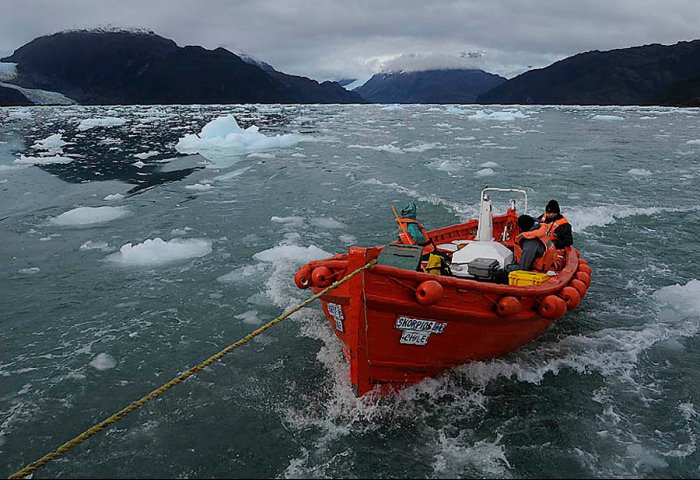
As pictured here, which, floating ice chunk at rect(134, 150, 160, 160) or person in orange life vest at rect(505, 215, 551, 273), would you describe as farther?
floating ice chunk at rect(134, 150, 160, 160)

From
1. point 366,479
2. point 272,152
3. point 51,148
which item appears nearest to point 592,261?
point 366,479

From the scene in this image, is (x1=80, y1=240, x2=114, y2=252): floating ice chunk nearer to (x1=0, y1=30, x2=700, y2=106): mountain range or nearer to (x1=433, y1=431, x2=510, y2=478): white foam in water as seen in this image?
(x1=433, y1=431, x2=510, y2=478): white foam in water

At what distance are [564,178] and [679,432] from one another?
44.3 ft

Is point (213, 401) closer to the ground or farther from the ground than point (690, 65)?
closer to the ground

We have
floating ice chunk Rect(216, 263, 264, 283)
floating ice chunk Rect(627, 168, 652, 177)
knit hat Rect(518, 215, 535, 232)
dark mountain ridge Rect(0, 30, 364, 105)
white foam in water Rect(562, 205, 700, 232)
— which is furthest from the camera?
dark mountain ridge Rect(0, 30, 364, 105)

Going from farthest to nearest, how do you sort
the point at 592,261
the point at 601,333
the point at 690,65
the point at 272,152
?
the point at 690,65 → the point at 272,152 → the point at 592,261 → the point at 601,333

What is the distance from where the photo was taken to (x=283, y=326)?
680 centimetres

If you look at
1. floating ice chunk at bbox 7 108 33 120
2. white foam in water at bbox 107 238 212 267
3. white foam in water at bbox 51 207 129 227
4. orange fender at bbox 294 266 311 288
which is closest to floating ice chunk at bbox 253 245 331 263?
white foam in water at bbox 107 238 212 267

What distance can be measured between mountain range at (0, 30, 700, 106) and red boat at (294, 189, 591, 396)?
126 metres

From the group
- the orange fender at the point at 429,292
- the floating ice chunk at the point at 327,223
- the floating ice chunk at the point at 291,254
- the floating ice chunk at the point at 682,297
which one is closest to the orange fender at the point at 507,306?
the orange fender at the point at 429,292

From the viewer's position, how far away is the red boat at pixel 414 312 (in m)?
4.48

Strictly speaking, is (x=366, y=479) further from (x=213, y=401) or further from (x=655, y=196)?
(x=655, y=196)

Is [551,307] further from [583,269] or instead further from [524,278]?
[583,269]

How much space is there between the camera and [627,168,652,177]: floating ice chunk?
1721 cm
